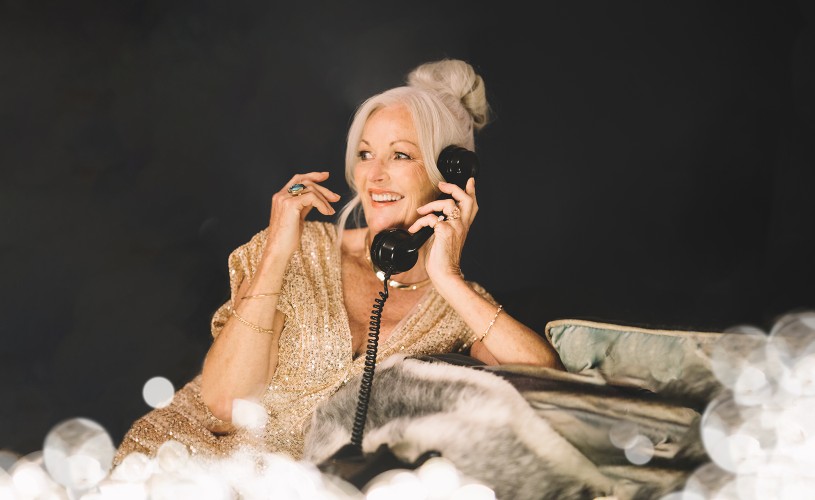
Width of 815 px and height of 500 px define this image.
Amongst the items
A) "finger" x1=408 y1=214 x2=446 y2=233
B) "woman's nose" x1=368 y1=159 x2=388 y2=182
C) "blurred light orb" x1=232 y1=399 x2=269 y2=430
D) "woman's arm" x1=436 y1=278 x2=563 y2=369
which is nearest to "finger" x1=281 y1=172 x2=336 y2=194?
"woman's nose" x1=368 y1=159 x2=388 y2=182

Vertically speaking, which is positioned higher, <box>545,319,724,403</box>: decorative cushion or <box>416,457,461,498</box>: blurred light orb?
<box>545,319,724,403</box>: decorative cushion

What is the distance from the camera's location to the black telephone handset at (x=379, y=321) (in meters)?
1.06

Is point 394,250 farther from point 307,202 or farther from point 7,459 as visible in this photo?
point 7,459

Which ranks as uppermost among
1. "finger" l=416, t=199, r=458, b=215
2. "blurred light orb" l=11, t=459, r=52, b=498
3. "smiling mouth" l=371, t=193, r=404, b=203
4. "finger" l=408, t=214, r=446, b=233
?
"smiling mouth" l=371, t=193, r=404, b=203

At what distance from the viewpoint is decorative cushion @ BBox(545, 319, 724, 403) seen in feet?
3.50

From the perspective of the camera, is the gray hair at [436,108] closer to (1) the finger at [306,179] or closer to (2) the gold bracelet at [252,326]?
(1) the finger at [306,179]

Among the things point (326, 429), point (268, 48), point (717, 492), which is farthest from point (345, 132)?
point (717, 492)

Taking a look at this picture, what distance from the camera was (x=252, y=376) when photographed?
5.08 ft

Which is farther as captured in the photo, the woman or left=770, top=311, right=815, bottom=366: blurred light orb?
the woman

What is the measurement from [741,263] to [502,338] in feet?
2.39

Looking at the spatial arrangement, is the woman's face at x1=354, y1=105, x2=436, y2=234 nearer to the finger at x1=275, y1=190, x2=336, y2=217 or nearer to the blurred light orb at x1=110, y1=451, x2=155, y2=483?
the finger at x1=275, y1=190, x2=336, y2=217

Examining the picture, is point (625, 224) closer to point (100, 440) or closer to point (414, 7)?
point (414, 7)

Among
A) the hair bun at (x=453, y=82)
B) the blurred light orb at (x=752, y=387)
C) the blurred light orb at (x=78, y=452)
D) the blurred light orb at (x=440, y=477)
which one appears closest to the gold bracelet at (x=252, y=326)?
the blurred light orb at (x=78, y=452)

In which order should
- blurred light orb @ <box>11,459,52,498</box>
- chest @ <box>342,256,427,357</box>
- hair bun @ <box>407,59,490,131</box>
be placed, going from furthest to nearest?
1. hair bun @ <box>407,59,490,131</box>
2. chest @ <box>342,256,427,357</box>
3. blurred light orb @ <box>11,459,52,498</box>
